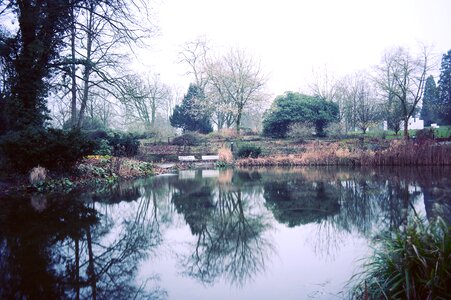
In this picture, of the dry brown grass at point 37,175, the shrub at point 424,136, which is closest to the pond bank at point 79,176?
the dry brown grass at point 37,175

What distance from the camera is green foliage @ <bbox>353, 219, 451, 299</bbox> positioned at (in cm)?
288

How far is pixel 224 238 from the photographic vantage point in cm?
586

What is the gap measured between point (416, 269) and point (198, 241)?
136 inches

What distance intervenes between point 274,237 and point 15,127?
38.5 feet

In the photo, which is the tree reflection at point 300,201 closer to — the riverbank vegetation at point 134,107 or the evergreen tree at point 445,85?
the riverbank vegetation at point 134,107

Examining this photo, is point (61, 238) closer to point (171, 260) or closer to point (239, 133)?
point (171, 260)

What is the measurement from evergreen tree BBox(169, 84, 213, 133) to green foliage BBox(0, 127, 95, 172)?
27.7m

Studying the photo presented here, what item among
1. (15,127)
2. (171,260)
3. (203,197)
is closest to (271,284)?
(171,260)

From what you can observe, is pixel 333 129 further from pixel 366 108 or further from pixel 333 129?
pixel 366 108

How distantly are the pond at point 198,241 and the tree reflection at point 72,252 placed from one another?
16 millimetres

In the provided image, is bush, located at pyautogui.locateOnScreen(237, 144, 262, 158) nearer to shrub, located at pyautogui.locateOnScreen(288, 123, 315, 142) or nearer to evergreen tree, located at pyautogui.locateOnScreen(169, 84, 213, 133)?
shrub, located at pyautogui.locateOnScreen(288, 123, 315, 142)

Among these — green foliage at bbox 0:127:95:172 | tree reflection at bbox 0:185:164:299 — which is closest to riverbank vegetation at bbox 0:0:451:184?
green foliage at bbox 0:127:95:172

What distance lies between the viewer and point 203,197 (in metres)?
10.1

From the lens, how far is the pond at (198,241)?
13.1ft
